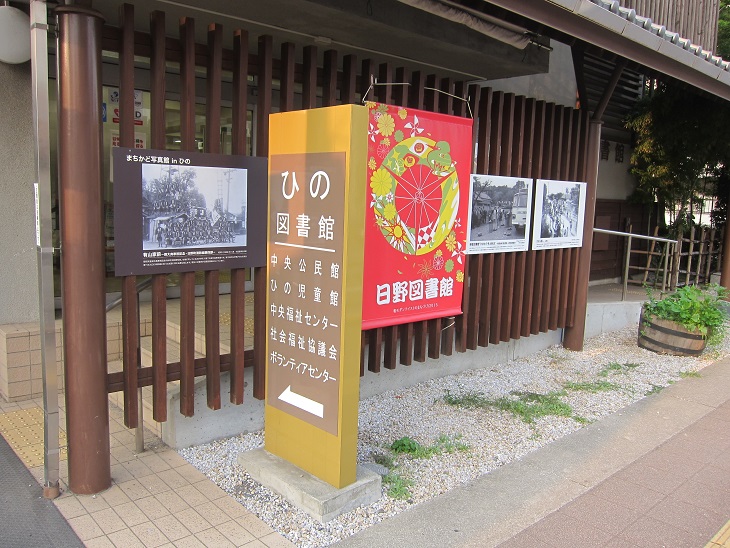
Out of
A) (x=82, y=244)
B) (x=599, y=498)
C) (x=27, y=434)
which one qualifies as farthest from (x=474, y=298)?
(x=27, y=434)

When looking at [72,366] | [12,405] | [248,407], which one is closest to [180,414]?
[248,407]

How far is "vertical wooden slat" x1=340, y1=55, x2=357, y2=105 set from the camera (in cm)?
463

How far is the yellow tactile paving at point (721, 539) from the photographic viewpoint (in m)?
3.40

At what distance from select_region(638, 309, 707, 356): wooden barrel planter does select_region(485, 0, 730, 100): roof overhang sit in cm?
289

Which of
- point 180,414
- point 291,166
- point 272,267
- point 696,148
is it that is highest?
point 696,148

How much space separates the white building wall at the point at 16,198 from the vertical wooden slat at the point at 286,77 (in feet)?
7.29

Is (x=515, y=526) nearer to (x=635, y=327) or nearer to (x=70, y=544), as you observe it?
(x=70, y=544)

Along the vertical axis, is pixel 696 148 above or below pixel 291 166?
above

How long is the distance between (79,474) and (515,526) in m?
2.64

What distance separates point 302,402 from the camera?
3.68 meters

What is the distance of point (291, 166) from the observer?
365cm

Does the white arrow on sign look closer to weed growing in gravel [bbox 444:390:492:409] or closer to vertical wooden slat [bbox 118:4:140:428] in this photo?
vertical wooden slat [bbox 118:4:140:428]

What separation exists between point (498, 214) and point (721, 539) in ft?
11.0

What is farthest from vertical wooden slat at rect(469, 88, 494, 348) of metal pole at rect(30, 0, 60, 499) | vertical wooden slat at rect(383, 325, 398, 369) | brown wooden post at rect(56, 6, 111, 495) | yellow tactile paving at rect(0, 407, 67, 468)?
yellow tactile paving at rect(0, 407, 67, 468)
